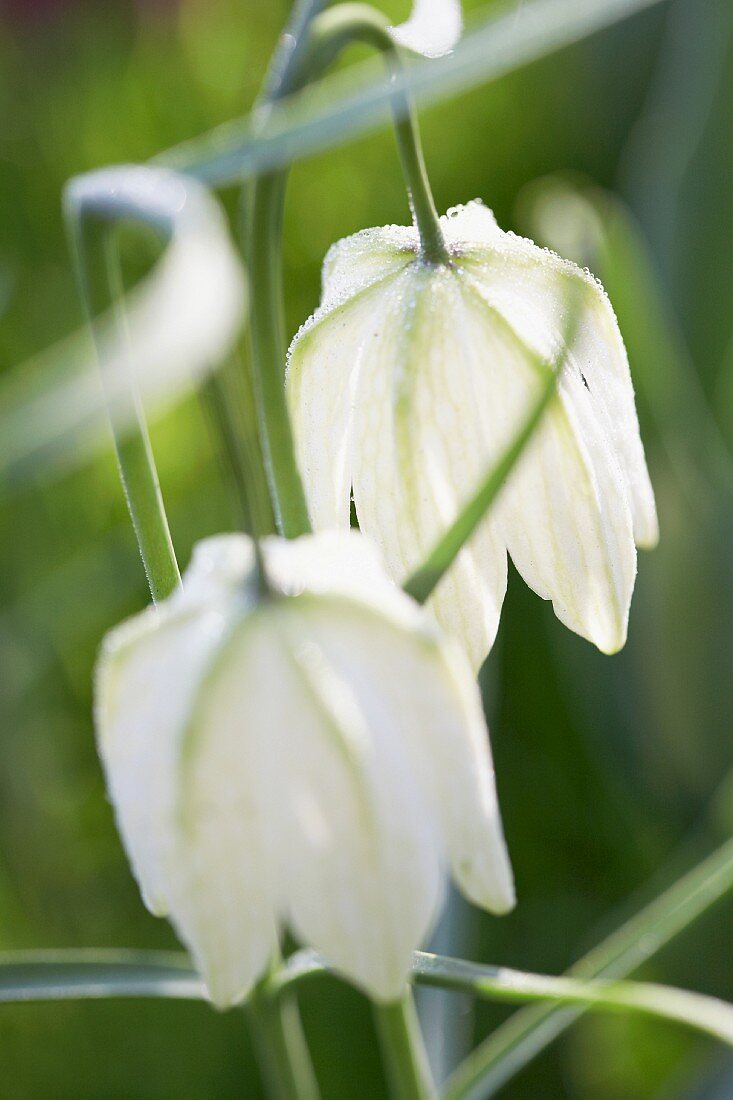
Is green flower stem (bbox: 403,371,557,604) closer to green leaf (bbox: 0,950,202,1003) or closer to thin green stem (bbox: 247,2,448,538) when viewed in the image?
thin green stem (bbox: 247,2,448,538)

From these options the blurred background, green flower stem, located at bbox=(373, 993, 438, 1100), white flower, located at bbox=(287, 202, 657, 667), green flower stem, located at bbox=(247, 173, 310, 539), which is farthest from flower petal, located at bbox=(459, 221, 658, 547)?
the blurred background

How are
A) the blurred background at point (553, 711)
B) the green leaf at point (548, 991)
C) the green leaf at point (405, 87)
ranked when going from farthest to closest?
the blurred background at point (553, 711) < the green leaf at point (548, 991) < the green leaf at point (405, 87)

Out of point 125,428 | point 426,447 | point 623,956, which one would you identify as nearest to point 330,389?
point 426,447

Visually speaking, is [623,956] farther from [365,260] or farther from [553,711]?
[553,711]

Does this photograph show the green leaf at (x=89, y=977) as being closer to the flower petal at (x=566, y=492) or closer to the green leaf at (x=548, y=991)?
the green leaf at (x=548, y=991)

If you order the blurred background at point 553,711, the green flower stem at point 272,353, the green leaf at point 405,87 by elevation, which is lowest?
the blurred background at point 553,711

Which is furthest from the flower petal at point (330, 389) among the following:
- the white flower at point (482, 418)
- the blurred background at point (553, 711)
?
the blurred background at point (553, 711)
